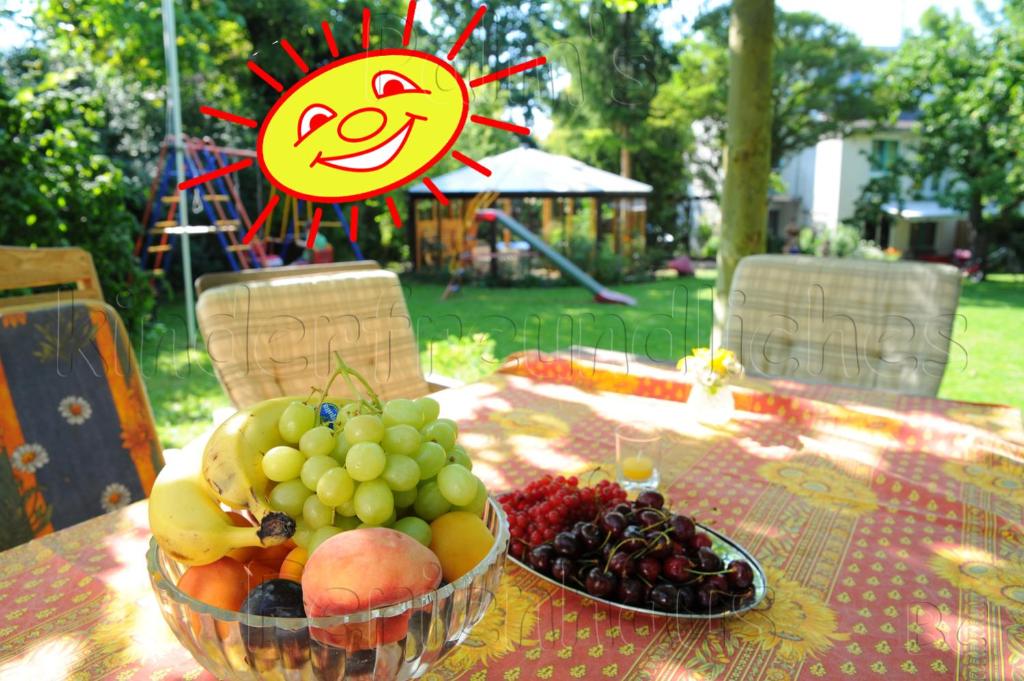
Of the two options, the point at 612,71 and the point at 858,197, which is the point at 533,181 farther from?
the point at 858,197

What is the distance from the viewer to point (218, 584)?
58 cm

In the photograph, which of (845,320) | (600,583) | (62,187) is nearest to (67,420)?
(600,583)

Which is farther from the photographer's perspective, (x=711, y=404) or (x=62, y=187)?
(x=62, y=187)

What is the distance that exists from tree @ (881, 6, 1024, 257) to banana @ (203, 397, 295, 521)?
46.7 ft

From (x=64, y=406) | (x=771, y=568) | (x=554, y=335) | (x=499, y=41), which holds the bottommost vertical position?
(x=554, y=335)

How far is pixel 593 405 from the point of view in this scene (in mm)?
1670

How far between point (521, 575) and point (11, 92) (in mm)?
4996

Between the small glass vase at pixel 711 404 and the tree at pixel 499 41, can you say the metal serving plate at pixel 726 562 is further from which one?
the tree at pixel 499 41

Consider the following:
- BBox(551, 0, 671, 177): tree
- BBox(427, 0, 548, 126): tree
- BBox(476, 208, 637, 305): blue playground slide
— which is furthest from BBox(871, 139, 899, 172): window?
BBox(427, 0, 548, 126): tree

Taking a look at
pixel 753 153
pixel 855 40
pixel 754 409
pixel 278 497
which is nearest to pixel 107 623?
pixel 278 497

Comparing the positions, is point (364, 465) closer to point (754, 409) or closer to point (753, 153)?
point (754, 409)

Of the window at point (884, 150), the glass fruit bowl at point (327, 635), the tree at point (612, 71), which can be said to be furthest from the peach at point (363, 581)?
the window at point (884, 150)

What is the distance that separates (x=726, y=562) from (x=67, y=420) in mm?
1253

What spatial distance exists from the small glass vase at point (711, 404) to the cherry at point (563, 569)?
2.49ft
